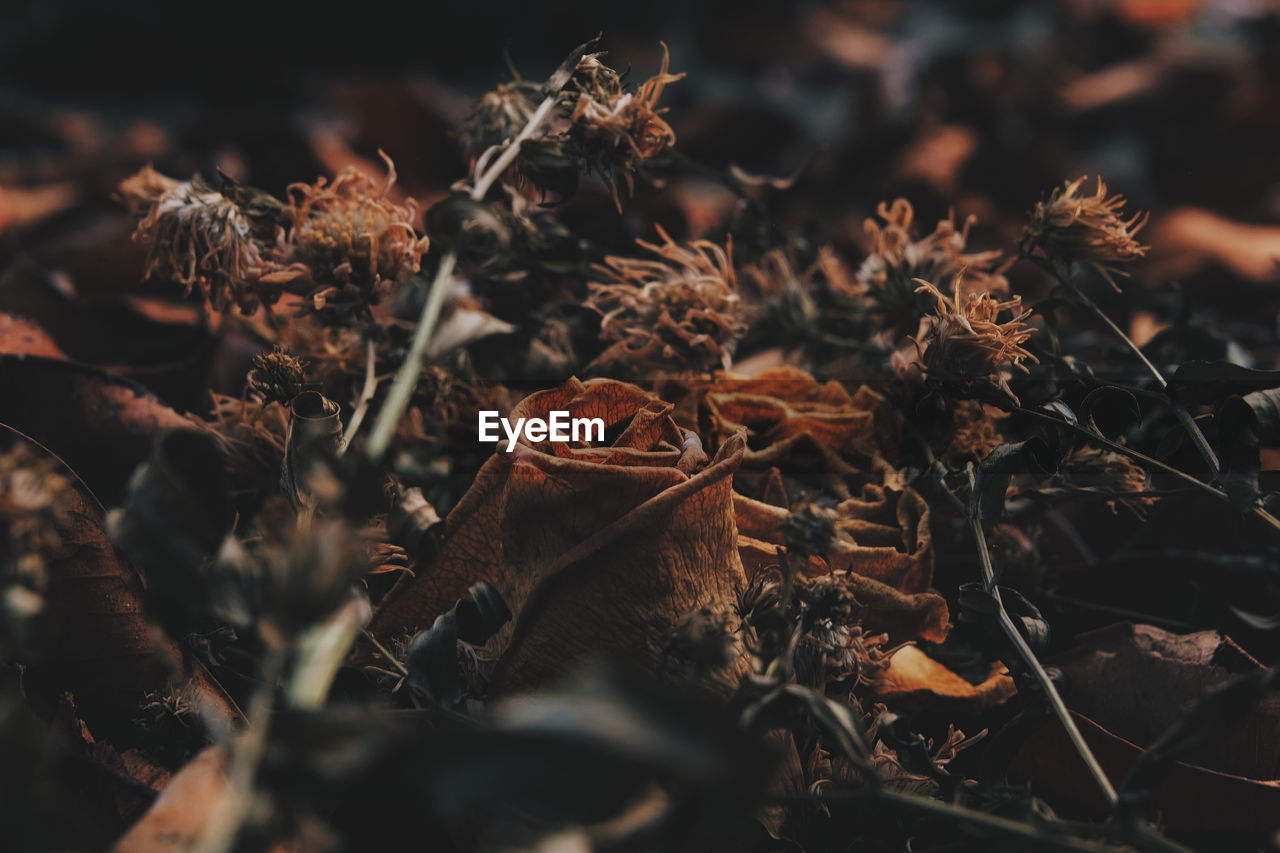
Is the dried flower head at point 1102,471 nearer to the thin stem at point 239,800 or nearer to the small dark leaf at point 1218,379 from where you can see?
the small dark leaf at point 1218,379

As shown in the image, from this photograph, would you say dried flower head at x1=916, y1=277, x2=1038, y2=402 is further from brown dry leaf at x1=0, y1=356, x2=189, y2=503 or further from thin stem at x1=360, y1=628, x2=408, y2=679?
brown dry leaf at x1=0, y1=356, x2=189, y2=503

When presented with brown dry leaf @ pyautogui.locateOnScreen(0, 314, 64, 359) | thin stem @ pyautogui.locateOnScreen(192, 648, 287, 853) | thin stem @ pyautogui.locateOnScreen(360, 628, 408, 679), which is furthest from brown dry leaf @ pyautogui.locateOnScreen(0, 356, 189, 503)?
thin stem @ pyautogui.locateOnScreen(192, 648, 287, 853)

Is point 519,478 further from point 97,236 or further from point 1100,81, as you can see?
point 1100,81

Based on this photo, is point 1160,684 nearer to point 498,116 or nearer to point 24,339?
point 498,116

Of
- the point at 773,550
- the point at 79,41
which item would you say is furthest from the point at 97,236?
the point at 79,41

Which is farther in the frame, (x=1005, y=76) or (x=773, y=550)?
(x=1005, y=76)

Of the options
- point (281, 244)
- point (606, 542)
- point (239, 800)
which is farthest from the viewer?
point (281, 244)

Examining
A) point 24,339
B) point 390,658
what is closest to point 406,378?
point 390,658
